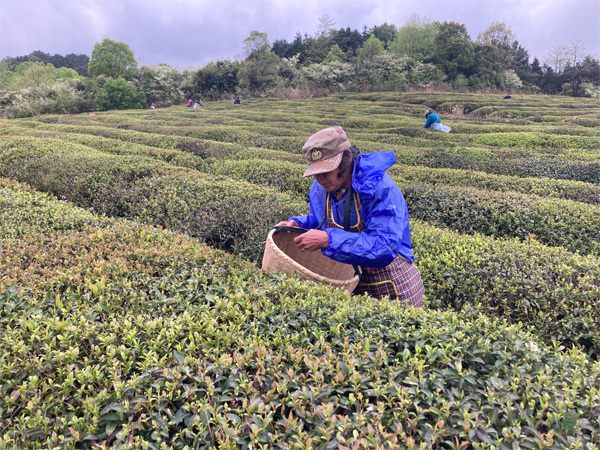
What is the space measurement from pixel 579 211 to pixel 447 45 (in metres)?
38.9

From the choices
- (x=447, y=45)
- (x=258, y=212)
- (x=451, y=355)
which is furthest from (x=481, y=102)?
(x=451, y=355)

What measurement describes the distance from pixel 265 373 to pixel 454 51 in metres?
43.3

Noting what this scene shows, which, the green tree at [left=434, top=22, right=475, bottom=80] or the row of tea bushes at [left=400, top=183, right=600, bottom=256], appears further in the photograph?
the green tree at [left=434, top=22, right=475, bottom=80]

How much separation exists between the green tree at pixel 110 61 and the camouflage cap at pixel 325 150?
43868mm

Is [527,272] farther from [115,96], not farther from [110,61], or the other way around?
[110,61]

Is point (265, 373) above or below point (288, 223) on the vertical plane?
below

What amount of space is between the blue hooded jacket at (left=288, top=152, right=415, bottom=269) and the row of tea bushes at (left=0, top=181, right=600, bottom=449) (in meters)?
0.30

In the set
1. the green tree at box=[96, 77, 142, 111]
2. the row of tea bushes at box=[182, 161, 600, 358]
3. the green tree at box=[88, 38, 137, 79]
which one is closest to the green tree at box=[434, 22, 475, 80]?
the green tree at box=[96, 77, 142, 111]

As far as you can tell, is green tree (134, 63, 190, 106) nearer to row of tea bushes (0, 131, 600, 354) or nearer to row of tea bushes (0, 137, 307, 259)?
row of tea bushes (0, 137, 307, 259)

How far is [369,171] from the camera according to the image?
266 cm

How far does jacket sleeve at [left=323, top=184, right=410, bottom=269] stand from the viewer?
2.50 metres

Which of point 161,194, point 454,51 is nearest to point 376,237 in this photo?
point 161,194

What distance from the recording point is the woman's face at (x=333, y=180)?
107 inches

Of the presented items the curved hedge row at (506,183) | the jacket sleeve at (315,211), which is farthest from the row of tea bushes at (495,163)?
the jacket sleeve at (315,211)
